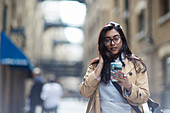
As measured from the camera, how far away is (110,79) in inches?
93.7

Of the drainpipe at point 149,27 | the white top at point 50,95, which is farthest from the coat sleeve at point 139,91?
the drainpipe at point 149,27

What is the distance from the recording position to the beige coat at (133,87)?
2.32 m

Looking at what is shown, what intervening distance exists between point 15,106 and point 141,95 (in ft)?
47.0

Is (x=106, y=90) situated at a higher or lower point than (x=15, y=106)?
higher

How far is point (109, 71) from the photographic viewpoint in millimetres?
2400

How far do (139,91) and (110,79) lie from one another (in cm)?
24

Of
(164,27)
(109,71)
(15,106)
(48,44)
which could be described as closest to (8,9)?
(15,106)

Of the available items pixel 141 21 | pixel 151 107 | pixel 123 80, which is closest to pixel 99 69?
pixel 123 80

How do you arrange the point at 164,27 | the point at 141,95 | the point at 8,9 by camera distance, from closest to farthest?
1. the point at 141,95
2. the point at 164,27
3. the point at 8,9

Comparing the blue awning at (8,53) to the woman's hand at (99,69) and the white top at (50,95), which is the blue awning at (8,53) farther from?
the woman's hand at (99,69)

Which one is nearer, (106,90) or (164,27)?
(106,90)

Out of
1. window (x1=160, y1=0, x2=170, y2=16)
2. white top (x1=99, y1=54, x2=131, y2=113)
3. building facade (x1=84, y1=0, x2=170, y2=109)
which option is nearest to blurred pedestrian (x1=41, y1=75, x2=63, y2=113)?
building facade (x1=84, y1=0, x2=170, y2=109)

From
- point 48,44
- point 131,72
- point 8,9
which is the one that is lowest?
point 48,44

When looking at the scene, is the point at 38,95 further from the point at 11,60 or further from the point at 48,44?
the point at 48,44
